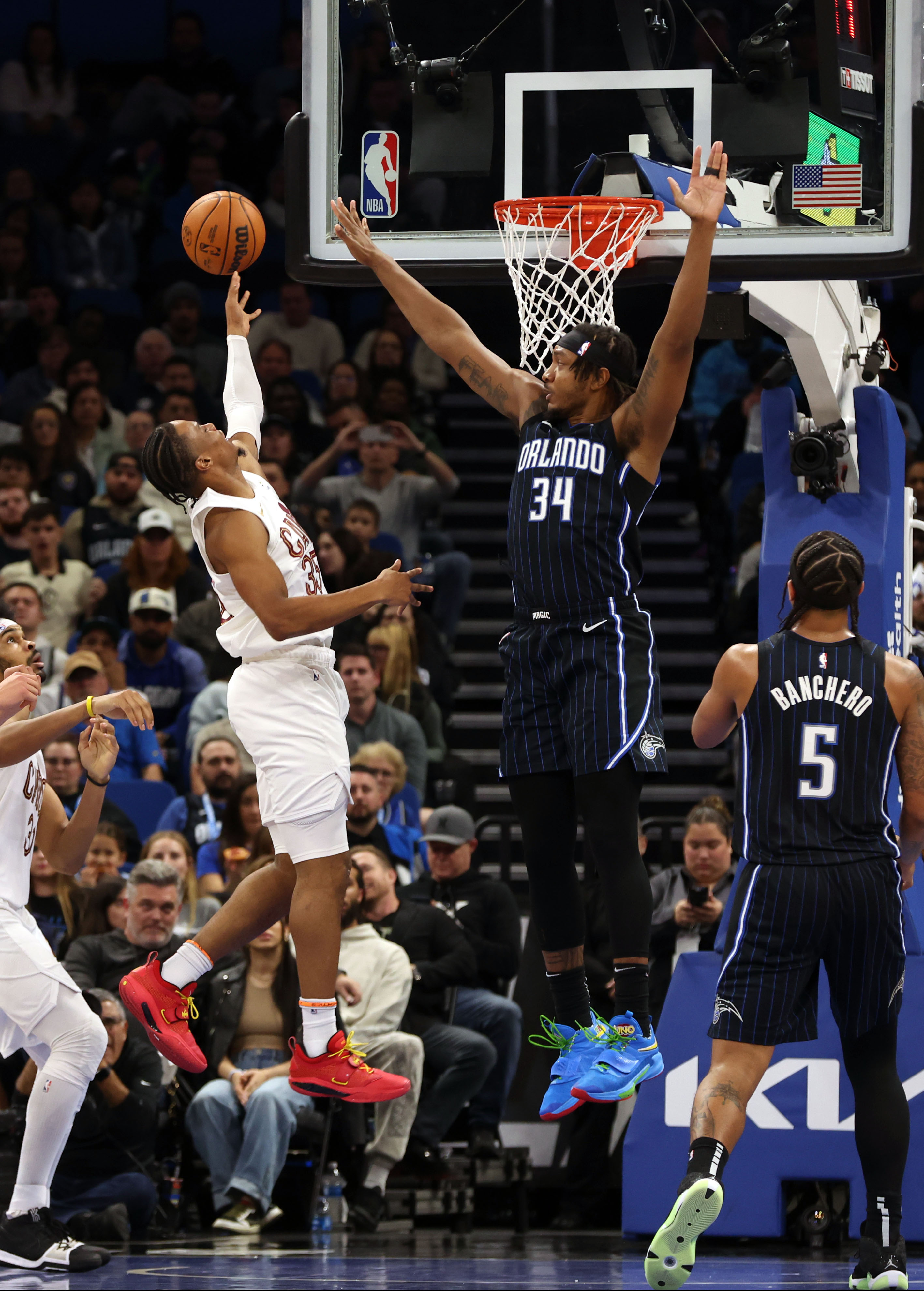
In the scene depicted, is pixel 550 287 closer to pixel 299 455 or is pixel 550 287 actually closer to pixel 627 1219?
pixel 627 1219

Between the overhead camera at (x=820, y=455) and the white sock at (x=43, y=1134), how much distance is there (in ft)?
12.5

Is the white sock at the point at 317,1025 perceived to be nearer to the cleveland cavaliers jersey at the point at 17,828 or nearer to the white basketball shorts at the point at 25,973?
the white basketball shorts at the point at 25,973

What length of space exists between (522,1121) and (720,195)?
5.83 metres

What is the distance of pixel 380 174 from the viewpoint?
294 inches

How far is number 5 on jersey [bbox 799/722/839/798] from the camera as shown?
636cm

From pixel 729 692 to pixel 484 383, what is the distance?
1.42m

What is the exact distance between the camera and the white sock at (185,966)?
6594 mm

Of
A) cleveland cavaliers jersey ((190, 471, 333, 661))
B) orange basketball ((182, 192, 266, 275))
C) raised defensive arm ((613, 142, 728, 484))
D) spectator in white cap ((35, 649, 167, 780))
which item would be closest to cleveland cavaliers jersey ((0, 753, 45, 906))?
cleveland cavaliers jersey ((190, 471, 333, 661))

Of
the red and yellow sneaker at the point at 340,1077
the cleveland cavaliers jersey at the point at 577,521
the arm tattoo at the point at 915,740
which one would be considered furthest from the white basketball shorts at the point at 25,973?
the arm tattoo at the point at 915,740

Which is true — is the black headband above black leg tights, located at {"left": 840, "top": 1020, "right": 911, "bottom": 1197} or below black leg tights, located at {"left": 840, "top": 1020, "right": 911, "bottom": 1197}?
above

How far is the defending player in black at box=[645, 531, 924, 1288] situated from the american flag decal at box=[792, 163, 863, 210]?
1510 millimetres

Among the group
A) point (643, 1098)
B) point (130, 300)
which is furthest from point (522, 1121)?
point (130, 300)

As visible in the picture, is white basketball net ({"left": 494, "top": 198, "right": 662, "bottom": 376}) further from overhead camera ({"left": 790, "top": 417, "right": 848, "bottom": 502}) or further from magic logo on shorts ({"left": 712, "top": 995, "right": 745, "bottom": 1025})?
magic logo on shorts ({"left": 712, "top": 995, "right": 745, "bottom": 1025})

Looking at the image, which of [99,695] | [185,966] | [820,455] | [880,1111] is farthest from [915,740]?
[99,695]
